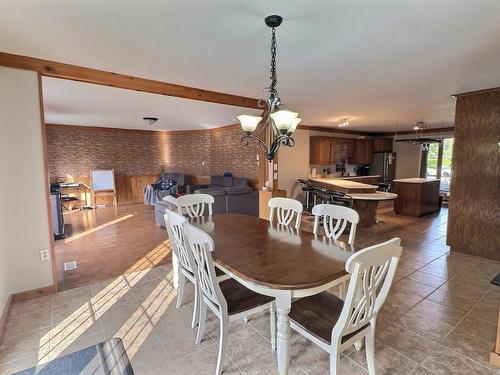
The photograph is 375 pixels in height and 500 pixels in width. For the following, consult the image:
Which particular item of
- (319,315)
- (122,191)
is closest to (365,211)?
(319,315)

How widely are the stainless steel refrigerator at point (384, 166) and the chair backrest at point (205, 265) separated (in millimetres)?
8745

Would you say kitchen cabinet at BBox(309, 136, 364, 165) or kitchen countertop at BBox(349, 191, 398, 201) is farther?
kitchen cabinet at BBox(309, 136, 364, 165)

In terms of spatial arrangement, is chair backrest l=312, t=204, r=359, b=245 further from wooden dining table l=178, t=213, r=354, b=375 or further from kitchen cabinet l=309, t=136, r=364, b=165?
kitchen cabinet l=309, t=136, r=364, b=165

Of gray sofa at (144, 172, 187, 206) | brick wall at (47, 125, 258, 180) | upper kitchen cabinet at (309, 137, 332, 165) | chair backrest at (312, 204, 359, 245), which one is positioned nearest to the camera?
chair backrest at (312, 204, 359, 245)

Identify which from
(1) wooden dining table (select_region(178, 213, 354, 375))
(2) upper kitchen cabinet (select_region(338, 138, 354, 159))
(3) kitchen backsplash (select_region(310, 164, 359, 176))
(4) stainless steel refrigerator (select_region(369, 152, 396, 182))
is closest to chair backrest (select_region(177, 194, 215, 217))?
(1) wooden dining table (select_region(178, 213, 354, 375))

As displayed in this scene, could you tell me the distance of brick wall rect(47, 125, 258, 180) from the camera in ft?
23.1

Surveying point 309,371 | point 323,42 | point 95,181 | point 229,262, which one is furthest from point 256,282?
point 95,181

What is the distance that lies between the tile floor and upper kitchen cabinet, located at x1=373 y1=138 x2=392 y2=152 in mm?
6532

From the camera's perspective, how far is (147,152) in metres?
8.60

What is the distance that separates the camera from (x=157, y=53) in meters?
2.42

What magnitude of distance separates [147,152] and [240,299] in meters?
7.74

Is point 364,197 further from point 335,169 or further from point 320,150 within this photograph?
point 335,169

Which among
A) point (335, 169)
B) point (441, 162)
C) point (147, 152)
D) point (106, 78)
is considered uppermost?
point (106, 78)

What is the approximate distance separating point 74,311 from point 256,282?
2.04 metres
